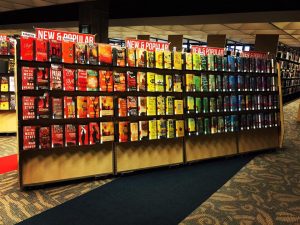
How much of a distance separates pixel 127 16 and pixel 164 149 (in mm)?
6176

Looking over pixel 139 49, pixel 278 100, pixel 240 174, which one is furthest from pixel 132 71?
pixel 278 100

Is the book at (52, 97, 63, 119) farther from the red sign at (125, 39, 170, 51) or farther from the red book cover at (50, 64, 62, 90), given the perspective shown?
the red sign at (125, 39, 170, 51)

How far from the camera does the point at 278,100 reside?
246 inches

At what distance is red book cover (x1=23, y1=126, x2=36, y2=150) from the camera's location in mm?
3926

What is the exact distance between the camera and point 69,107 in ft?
13.5

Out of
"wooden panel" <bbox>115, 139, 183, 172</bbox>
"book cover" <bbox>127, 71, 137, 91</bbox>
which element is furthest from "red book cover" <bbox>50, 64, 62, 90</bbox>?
"wooden panel" <bbox>115, 139, 183, 172</bbox>

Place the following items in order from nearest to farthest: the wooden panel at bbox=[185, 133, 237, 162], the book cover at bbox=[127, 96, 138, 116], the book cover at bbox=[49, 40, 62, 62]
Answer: the book cover at bbox=[49, 40, 62, 62] < the book cover at bbox=[127, 96, 138, 116] < the wooden panel at bbox=[185, 133, 237, 162]

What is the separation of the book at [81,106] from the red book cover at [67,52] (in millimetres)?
501

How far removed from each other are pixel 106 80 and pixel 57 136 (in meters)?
1.00

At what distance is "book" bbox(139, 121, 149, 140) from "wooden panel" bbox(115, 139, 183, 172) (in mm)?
170

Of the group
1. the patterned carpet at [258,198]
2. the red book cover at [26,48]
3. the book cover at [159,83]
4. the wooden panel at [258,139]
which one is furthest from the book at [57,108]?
the wooden panel at [258,139]

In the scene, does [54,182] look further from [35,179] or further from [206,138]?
[206,138]

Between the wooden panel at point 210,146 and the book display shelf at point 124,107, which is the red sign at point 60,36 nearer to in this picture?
the book display shelf at point 124,107

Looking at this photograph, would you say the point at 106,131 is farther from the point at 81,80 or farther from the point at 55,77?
the point at 55,77
